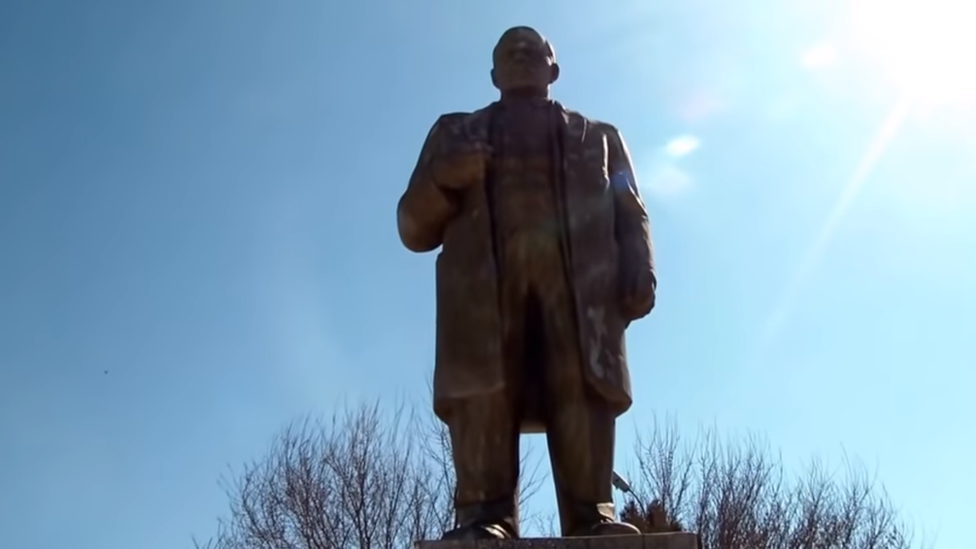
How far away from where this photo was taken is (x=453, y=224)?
14.8 feet

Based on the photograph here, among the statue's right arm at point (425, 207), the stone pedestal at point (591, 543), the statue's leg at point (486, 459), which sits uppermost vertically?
the statue's right arm at point (425, 207)

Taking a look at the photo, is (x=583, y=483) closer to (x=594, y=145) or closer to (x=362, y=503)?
(x=594, y=145)

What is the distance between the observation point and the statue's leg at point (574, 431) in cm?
406

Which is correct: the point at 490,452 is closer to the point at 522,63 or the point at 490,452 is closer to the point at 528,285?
the point at 528,285

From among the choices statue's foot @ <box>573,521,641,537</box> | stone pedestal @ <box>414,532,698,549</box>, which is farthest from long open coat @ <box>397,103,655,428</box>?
stone pedestal @ <box>414,532,698,549</box>

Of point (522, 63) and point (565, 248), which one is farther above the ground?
point (522, 63)

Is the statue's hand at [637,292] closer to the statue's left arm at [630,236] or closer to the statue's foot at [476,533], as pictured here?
the statue's left arm at [630,236]

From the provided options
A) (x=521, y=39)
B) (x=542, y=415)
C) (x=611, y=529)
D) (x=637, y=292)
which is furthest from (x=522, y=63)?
(x=611, y=529)

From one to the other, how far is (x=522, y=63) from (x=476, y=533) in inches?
81.0

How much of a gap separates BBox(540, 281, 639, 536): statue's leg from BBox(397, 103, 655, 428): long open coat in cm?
6

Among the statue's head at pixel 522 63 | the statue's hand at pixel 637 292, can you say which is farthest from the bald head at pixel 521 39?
the statue's hand at pixel 637 292

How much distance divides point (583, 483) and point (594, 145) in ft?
4.62

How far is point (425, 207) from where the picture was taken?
4.53 metres

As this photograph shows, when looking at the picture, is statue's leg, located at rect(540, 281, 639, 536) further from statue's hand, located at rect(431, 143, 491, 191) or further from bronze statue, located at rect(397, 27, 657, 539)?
statue's hand, located at rect(431, 143, 491, 191)
